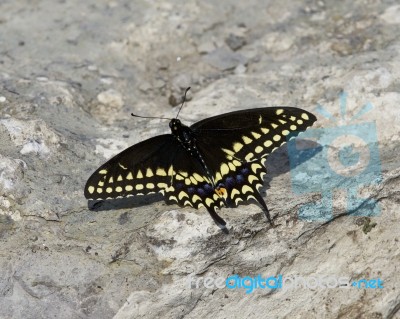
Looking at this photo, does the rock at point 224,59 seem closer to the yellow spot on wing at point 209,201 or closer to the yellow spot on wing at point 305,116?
the yellow spot on wing at point 305,116

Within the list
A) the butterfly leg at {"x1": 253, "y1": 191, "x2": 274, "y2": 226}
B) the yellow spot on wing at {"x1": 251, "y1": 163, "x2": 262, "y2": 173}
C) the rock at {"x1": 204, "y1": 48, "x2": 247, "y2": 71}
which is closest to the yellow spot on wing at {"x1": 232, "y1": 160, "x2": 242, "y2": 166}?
the yellow spot on wing at {"x1": 251, "y1": 163, "x2": 262, "y2": 173}

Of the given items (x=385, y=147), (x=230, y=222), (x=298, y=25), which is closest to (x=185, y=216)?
(x=230, y=222)

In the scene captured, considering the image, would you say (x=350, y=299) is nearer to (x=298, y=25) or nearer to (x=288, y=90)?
(x=288, y=90)

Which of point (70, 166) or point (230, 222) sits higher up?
point (230, 222)

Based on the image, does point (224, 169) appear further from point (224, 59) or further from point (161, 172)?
point (224, 59)

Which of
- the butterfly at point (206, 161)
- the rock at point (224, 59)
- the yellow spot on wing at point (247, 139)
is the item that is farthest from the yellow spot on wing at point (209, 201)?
the rock at point (224, 59)

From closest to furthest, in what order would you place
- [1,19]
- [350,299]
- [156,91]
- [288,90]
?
[350,299], [288,90], [156,91], [1,19]

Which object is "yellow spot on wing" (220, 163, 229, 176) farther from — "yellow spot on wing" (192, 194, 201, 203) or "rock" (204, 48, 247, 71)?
"rock" (204, 48, 247, 71)

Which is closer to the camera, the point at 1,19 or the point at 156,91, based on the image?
the point at 156,91
